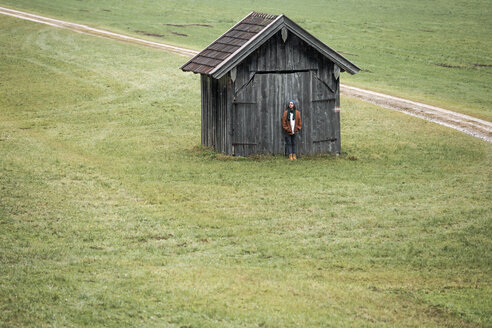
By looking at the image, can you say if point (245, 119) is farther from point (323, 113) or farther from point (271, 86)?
point (323, 113)

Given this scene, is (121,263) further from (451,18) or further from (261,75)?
(451,18)

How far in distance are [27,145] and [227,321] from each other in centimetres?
1648

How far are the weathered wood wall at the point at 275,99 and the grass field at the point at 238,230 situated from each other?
0.89 metres

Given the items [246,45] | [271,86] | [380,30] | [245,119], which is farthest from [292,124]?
[380,30]

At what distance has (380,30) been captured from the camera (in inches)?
2430

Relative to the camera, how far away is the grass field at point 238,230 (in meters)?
10.5

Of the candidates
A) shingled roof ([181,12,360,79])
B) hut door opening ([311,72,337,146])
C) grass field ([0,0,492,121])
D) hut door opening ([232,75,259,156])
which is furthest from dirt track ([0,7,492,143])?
hut door opening ([232,75,259,156])

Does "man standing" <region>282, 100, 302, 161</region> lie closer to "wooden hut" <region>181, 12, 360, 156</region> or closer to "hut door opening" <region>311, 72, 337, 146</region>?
"wooden hut" <region>181, 12, 360, 156</region>

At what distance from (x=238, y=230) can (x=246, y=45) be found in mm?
9045

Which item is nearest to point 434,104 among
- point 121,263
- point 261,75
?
point 261,75

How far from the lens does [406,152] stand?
949 inches

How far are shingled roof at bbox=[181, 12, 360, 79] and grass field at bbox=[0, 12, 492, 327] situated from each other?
10.4 feet

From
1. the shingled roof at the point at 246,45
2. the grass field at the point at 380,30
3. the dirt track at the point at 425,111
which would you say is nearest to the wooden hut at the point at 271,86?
the shingled roof at the point at 246,45

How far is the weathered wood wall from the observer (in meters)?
22.7
